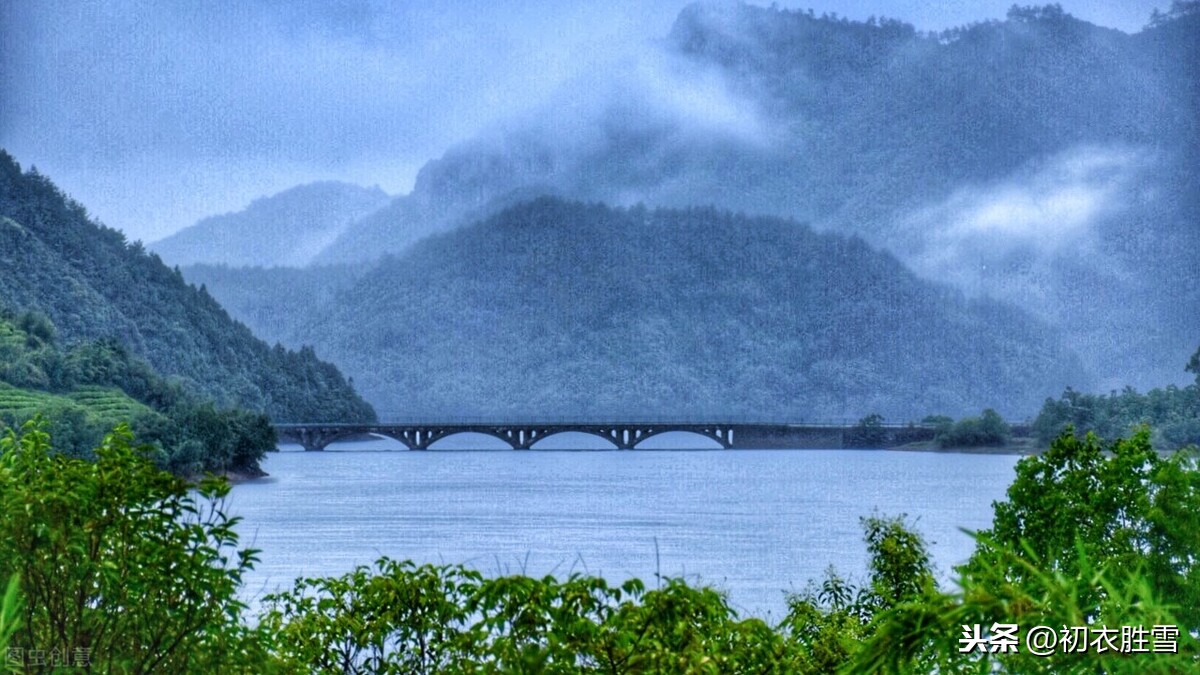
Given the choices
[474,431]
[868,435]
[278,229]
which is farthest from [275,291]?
[868,435]

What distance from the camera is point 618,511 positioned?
21062mm

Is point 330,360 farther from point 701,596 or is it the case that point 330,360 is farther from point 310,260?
point 701,596

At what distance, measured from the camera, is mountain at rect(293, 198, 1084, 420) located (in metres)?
43.5

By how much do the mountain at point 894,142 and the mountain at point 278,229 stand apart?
259 cm

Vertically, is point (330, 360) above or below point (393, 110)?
below

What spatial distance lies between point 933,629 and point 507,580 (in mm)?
1397

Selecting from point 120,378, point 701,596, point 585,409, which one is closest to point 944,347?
point 585,409

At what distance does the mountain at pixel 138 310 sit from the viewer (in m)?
37.3

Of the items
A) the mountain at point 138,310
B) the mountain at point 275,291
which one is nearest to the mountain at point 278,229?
the mountain at point 275,291

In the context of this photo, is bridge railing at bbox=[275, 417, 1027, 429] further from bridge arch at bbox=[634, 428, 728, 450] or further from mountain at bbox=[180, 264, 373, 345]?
mountain at bbox=[180, 264, 373, 345]

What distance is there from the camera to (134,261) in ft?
136

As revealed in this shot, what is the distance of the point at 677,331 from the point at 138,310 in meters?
16.4

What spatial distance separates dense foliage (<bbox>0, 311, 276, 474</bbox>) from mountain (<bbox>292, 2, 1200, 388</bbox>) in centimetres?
2376

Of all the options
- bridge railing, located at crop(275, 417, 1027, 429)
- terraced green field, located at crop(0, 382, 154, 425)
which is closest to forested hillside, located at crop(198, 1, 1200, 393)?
bridge railing, located at crop(275, 417, 1027, 429)
